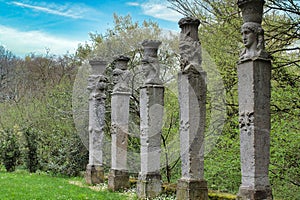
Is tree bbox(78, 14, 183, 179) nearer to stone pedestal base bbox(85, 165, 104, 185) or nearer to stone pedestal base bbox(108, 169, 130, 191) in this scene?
stone pedestal base bbox(108, 169, 130, 191)

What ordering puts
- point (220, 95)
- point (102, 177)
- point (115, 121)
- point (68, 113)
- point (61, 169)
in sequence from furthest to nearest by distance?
point (68, 113), point (61, 169), point (102, 177), point (115, 121), point (220, 95)

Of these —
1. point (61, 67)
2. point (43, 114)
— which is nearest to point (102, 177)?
point (43, 114)

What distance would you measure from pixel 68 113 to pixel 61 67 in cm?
971

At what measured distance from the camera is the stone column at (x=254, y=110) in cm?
614

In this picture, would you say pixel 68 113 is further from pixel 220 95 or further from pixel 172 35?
pixel 220 95

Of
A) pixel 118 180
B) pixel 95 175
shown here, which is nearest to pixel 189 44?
pixel 118 180

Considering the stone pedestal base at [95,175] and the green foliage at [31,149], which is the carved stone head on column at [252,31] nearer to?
the stone pedestal base at [95,175]

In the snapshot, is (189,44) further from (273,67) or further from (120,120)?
(120,120)

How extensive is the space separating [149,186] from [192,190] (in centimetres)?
214

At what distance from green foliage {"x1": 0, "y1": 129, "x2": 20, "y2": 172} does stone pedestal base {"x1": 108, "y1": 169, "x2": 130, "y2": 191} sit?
8635 mm

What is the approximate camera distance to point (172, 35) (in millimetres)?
16344

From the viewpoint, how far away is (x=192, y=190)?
7.88 metres

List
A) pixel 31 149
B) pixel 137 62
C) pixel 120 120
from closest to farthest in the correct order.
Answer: pixel 120 120 → pixel 137 62 → pixel 31 149

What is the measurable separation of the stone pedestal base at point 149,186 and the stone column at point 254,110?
3.83m
